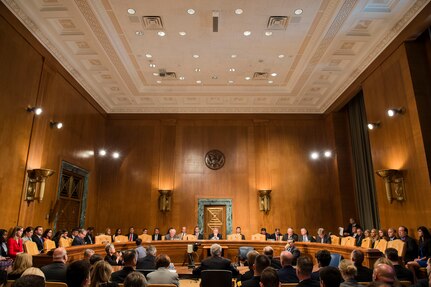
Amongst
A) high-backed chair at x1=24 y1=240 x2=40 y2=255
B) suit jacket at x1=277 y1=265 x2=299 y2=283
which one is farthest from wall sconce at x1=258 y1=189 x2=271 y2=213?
suit jacket at x1=277 y1=265 x2=299 y2=283

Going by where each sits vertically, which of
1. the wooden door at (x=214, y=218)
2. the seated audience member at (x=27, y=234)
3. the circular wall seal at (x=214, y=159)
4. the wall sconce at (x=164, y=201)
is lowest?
the seated audience member at (x=27, y=234)

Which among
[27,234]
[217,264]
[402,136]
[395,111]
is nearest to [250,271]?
[217,264]

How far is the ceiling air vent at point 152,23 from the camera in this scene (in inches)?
305

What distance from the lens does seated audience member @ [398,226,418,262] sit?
664cm

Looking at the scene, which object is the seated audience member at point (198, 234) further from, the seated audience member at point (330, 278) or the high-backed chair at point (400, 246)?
the seated audience member at point (330, 278)

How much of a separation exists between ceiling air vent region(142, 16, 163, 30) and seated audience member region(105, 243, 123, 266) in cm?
531

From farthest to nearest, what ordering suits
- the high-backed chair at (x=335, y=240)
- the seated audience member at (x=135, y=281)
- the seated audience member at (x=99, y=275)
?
the high-backed chair at (x=335, y=240) < the seated audience member at (x=99, y=275) < the seated audience member at (x=135, y=281)

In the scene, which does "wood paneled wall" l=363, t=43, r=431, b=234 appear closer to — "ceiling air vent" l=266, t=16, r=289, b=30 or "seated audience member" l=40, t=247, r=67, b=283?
"ceiling air vent" l=266, t=16, r=289, b=30

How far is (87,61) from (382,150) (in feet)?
29.0

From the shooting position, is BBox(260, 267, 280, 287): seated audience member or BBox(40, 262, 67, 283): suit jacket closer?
BBox(260, 267, 280, 287): seated audience member

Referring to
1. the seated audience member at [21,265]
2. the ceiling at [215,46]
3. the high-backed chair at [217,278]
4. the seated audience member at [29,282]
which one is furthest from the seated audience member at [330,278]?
the ceiling at [215,46]

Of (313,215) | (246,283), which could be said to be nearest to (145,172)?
(313,215)

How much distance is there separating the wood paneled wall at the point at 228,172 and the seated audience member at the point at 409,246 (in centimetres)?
442

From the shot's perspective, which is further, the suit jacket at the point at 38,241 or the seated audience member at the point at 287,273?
the suit jacket at the point at 38,241
